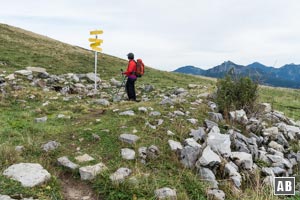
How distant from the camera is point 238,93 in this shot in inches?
530

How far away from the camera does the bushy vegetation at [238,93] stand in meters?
13.2

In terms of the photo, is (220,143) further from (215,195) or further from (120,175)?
(120,175)

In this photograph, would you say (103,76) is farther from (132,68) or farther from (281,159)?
(281,159)

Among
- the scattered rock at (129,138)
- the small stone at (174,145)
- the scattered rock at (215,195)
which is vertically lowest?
the scattered rock at (215,195)

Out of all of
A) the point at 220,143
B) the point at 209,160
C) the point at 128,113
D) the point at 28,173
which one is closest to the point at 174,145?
the point at 209,160

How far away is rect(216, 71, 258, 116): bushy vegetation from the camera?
13.2m

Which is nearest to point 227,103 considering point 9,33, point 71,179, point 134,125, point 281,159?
point 281,159

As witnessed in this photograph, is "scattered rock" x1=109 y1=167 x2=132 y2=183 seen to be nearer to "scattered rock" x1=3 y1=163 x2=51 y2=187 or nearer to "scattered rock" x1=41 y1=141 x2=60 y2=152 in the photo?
"scattered rock" x1=3 y1=163 x2=51 y2=187

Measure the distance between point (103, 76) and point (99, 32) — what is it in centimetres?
958

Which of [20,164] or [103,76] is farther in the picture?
[103,76]

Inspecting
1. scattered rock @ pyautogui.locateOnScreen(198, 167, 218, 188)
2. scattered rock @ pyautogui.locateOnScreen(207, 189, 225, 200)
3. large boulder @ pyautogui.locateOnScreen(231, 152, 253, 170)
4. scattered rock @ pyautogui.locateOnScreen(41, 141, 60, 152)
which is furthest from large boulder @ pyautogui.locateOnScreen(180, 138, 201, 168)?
scattered rock @ pyautogui.locateOnScreen(41, 141, 60, 152)

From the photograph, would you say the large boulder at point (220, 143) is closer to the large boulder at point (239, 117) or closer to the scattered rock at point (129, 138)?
the scattered rock at point (129, 138)

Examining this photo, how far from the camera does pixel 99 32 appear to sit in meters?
17.6

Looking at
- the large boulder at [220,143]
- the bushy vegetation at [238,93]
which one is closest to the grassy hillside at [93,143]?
the large boulder at [220,143]
